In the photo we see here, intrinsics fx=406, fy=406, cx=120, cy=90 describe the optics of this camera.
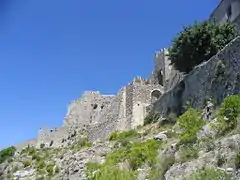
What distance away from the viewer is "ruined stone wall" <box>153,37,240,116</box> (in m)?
22.4

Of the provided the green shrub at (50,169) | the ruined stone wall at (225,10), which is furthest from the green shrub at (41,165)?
the ruined stone wall at (225,10)

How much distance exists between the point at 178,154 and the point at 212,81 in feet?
27.2

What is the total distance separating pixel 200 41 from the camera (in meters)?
31.0

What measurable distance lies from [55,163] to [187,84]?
38.5ft

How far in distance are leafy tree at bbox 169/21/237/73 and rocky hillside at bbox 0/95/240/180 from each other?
5.70 m

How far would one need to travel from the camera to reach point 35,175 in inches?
1233

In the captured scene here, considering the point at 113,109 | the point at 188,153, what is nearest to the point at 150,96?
the point at 113,109

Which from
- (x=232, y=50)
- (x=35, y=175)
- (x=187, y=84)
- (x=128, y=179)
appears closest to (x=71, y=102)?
(x=35, y=175)

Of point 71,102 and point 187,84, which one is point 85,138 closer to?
point 71,102

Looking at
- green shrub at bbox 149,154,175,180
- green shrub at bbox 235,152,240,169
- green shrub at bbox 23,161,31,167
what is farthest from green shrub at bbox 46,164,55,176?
green shrub at bbox 235,152,240,169

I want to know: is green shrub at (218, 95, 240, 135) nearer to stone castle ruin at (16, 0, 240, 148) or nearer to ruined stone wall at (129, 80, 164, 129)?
stone castle ruin at (16, 0, 240, 148)

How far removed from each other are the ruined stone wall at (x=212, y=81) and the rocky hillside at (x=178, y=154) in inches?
38.5

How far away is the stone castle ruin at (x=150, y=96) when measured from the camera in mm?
23720

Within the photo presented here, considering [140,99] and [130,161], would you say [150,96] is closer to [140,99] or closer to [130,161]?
[140,99]
